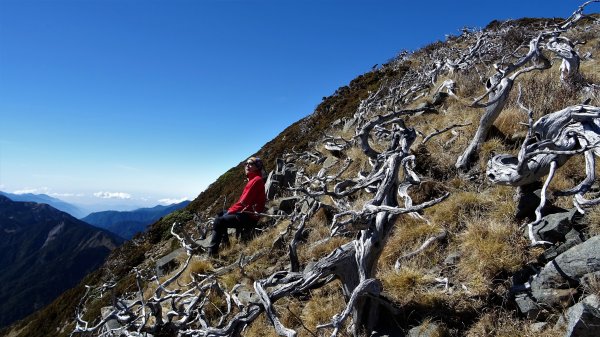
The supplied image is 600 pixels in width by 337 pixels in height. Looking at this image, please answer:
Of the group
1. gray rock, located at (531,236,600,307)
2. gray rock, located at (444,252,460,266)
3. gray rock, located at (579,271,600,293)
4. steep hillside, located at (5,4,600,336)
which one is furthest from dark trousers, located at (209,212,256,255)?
gray rock, located at (579,271,600,293)

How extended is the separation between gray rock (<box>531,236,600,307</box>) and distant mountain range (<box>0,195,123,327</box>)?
47.3 metres

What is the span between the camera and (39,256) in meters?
93.1

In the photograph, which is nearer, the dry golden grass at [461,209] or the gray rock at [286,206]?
the dry golden grass at [461,209]

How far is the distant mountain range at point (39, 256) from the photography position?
62031mm

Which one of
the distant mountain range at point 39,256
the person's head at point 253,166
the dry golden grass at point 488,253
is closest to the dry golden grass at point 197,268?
the person's head at point 253,166

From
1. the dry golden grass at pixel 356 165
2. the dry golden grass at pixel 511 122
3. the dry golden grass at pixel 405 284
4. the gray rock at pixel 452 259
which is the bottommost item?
the dry golden grass at pixel 405 284

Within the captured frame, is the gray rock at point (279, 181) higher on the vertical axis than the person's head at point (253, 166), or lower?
lower

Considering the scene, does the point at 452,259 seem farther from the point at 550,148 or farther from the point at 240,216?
the point at 240,216

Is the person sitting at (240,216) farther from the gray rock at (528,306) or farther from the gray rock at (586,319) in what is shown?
the gray rock at (586,319)

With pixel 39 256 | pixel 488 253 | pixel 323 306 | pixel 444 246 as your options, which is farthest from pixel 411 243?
pixel 39 256

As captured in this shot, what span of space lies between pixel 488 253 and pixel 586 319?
1.27 m

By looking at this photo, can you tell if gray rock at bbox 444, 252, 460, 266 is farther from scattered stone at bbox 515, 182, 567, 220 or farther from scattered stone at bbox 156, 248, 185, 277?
scattered stone at bbox 156, 248, 185, 277

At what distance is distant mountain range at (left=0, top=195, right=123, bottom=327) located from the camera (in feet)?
204

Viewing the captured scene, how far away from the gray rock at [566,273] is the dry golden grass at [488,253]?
0.41 m
